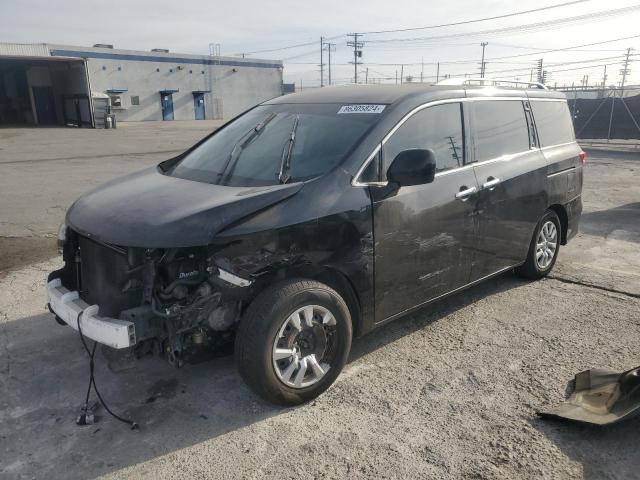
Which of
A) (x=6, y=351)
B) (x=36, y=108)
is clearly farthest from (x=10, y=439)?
(x=36, y=108)

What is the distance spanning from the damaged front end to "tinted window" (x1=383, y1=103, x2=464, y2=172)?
142cm

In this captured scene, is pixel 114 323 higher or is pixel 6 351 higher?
pixel 114 323

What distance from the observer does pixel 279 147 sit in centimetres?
379

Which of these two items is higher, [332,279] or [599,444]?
[332,279]

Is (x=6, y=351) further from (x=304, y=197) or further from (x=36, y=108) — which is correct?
(x=36, y=108)

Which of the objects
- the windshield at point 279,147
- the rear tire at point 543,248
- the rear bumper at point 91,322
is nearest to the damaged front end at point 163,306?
the rear bumper at point 91,322

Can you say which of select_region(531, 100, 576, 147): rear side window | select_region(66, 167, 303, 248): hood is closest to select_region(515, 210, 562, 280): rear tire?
select_region(531, 100, 576, 147): rear side window

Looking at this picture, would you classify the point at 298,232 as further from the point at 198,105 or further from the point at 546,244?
the point at 198,105

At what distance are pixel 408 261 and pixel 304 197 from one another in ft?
3.15

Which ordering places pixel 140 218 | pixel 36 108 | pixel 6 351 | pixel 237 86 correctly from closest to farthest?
pixel 140 218, pixel 6 351, pixel 36 108, pixel 237 86

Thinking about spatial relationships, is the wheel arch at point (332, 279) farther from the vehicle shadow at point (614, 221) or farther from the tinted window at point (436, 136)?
the vehicle shadow at point (614, 221)

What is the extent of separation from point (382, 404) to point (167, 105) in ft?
153

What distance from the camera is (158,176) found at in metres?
3.99

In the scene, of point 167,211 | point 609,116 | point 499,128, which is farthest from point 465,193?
point 609,116
